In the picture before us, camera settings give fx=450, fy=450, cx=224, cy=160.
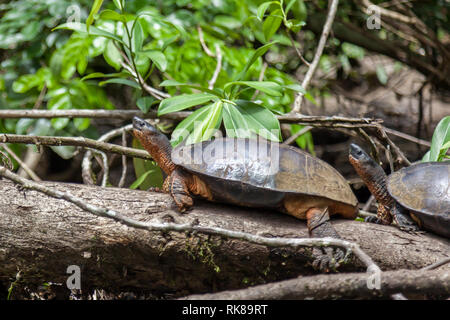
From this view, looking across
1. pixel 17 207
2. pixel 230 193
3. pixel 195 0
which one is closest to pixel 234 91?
pixel 230 193

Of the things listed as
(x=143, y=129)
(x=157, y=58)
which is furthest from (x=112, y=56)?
(x=143, y=129)

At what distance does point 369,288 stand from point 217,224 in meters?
0.64

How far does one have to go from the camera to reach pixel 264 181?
65.3 inches

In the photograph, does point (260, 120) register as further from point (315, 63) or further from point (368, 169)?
point (315, 63)

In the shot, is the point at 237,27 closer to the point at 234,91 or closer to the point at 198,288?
the point at 234,91

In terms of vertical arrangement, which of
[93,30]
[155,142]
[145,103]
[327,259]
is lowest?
[327,259]

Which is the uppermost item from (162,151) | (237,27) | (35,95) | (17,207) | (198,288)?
(237,27)

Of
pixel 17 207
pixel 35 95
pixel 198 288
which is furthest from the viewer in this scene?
pixel 35 95

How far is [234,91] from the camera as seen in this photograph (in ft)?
7.06

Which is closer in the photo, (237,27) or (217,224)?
(217,224)

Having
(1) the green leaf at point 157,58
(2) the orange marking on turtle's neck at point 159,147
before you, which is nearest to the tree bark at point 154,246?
(2) the orange marking on turtle's neck at point 159,147

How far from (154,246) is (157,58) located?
980 mm

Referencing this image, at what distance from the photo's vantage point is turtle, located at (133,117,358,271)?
1663mm

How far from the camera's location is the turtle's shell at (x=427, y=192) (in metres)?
1.71
